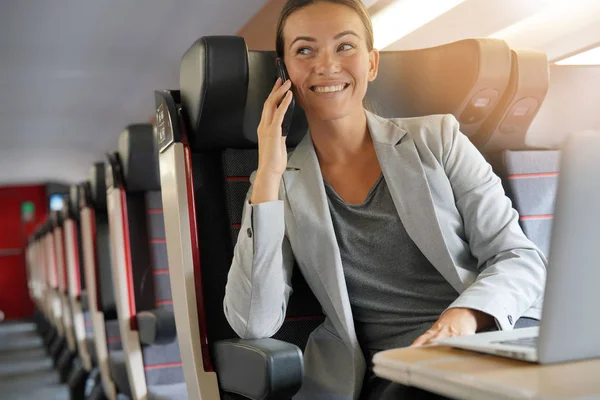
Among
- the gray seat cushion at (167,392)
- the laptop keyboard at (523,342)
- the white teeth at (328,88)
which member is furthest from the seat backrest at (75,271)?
the laptop keyboard at (523,342)

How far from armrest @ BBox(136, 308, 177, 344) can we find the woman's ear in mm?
1466

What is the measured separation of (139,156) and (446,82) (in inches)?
59.2

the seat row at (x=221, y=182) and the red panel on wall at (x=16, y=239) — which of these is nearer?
the seat row at (x=221, y=182)

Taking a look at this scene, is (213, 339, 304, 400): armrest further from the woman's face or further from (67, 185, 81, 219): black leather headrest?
(67, 185, 81, 219): black leather headrest

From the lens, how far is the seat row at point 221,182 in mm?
1712

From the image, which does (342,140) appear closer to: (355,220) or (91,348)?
(355,220)

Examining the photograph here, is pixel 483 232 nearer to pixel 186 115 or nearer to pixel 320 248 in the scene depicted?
pixel 320 248

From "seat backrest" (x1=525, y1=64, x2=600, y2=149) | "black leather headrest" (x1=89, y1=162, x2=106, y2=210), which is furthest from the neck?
"black leather headrest" (x1=89, y1=162, x2=106, y2=210)

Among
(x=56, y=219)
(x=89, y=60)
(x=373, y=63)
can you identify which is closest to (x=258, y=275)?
(x=373, y=63)

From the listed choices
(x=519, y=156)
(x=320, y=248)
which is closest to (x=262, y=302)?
(x=320, y=248)

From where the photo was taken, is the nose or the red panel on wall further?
the red panel on wall

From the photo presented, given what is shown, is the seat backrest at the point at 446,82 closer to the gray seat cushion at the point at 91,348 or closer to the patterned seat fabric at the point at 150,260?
the patterned seat fabric at the point at 150,260

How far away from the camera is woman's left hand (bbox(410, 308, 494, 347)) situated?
1.32m

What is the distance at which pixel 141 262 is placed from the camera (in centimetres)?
338
